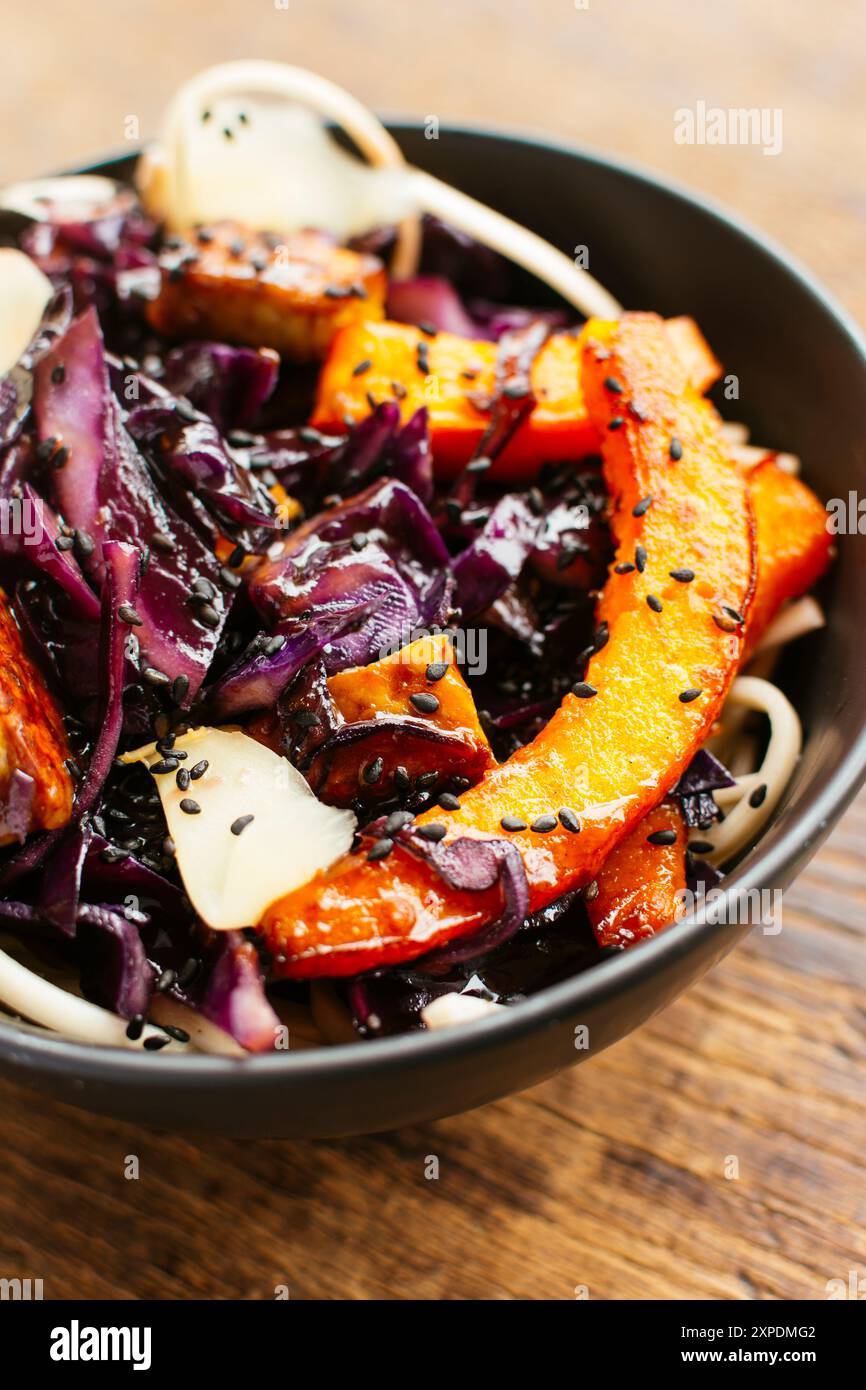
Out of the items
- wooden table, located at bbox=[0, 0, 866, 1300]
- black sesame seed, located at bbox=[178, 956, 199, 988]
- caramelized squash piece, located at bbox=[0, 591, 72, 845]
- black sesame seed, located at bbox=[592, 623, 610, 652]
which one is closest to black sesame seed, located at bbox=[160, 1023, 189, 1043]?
black sesame seed, located at bbox=[178, 956, 199, 988]

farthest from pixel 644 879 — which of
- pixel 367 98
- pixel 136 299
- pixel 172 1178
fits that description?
pixel 367 98

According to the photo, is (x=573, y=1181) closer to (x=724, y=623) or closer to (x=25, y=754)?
(x=724, y=623)

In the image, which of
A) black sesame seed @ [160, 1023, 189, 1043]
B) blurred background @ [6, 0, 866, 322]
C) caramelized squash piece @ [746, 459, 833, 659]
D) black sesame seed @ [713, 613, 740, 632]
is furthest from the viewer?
blurred background @ [6, 0, 866, 322]

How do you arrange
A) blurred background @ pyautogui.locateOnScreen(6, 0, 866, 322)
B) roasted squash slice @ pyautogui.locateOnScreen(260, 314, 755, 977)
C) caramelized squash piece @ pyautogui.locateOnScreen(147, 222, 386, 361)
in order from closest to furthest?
roasted squash slice @ pyautogui.locateOnScreen(260, 314, 755, 977), caramelized squash piece @ pyautogui.locateOnScreen(147, 222, 386, 361), blurred background @ pyautogui.locateOnScreen(6, 0, 866, 322)

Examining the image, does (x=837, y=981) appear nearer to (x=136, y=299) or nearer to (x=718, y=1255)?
(x=718, y=1255)

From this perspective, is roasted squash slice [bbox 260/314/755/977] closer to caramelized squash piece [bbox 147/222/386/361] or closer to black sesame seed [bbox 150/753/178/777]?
black sesame seed [bbox 150/753/178/777]

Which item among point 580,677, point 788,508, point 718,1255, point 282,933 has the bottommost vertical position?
point 718,1255
